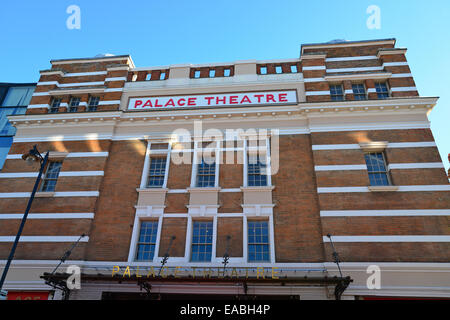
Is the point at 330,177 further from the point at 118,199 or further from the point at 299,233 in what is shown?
the point at 118,199

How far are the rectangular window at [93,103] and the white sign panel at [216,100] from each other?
7.48 feet

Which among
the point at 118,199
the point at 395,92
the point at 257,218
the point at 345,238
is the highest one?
the point at 395,92

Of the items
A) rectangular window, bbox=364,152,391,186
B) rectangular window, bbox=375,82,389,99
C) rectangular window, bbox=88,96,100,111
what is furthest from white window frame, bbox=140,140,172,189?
rectangular window, bbox=375,82,389,99

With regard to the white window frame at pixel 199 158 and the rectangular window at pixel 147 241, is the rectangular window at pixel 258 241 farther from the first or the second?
the rectangular window at pixel 147 241

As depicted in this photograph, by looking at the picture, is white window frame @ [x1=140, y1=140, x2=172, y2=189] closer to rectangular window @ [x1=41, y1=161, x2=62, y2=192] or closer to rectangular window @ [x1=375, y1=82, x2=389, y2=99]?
rectangular window @ [x1=41, y1=161, x2=62, y2=192]

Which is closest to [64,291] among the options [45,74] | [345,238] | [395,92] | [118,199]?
[118,199]

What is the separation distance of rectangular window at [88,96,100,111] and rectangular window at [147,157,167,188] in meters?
5.54

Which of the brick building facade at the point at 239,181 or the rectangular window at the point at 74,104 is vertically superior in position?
the rectangular window at the point at 74,104

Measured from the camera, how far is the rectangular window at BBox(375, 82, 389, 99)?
17.2m

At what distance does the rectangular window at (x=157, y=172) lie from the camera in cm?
1620

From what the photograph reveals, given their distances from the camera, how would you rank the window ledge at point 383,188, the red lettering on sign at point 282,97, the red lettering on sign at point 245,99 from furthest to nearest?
the red lettering on sign at point 245,99
the red lettering on sign at point 282,97
the window ledge at point 383,188

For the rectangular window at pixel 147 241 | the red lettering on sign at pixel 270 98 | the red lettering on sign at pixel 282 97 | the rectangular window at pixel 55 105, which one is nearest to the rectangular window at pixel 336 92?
the red lettering on sign at pixel 282 97

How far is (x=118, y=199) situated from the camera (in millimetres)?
15664
